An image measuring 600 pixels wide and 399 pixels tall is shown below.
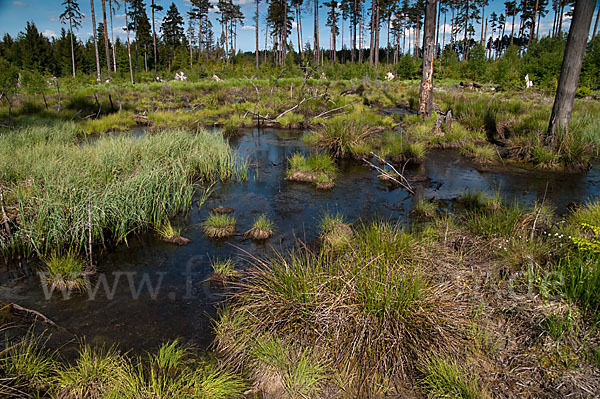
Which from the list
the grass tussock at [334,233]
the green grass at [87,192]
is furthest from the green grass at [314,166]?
the grass tussock at [334,233]

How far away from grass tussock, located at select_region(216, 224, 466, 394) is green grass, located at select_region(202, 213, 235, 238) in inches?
92.4

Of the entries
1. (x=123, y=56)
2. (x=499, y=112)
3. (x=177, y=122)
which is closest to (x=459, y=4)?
(x=123, y=56)

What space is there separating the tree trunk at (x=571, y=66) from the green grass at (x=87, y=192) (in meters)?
8.41

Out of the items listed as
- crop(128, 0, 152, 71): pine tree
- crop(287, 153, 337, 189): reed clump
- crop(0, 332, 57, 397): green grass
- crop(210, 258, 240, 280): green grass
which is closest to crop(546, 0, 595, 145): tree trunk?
crop(287, 153, 337, 189): reed clump

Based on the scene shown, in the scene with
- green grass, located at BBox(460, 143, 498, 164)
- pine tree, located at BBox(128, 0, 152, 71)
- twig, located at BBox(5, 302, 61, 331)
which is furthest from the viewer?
pine tree, located at BBox(128, 0, 152, 71)

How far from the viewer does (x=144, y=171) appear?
6469 millimetres

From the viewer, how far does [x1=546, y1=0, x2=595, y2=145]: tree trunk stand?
838 centimetres

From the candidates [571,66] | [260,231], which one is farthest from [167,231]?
[571,66]

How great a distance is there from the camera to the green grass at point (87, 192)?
515 cm

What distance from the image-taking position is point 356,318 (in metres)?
3.13

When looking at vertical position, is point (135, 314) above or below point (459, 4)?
below

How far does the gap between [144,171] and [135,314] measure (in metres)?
3.09

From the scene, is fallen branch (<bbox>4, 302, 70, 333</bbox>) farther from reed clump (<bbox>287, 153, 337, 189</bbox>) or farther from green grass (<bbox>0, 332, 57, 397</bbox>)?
reed clump (<bbox>287, 153, 337, 189</bbox>)

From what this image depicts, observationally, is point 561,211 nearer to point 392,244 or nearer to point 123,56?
point 392,244
